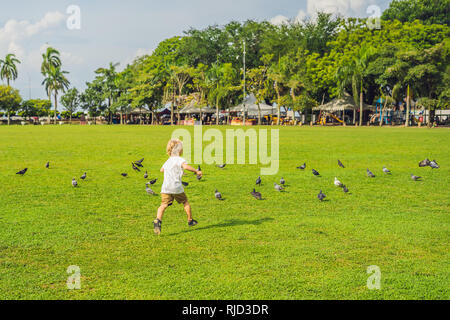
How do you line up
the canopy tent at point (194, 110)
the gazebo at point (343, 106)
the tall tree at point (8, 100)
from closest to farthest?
the gazebo at point (343, 106) < the canopy tent at point (194, 110) < the tall tree at point (8, 100)

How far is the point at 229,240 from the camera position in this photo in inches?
256

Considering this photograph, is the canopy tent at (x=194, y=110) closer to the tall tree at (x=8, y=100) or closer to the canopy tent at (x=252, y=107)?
the canopy tent at (x=252, y=107)

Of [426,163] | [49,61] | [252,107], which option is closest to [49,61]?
[49,61]

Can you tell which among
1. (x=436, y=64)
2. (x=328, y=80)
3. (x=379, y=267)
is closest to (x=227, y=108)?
(x=328, y=80)

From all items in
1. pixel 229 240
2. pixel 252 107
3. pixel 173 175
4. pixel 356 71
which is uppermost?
pixel 356 71

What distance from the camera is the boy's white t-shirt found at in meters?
6.90

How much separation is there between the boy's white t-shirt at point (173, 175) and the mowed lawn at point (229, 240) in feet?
2.23

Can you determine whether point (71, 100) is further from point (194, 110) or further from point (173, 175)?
point (173, 175)

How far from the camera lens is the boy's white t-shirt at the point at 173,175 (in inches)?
272

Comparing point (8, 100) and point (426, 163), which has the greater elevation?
point (8, 100)

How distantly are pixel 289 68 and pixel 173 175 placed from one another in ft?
179

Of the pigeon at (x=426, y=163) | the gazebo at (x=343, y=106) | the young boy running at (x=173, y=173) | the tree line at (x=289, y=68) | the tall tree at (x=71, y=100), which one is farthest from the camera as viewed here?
the tall tree at (x=71, y=100)

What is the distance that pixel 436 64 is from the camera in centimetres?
4706

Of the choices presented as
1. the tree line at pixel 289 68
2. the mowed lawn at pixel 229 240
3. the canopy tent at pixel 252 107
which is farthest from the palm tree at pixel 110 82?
the mowed lawn at pixel 229 240
